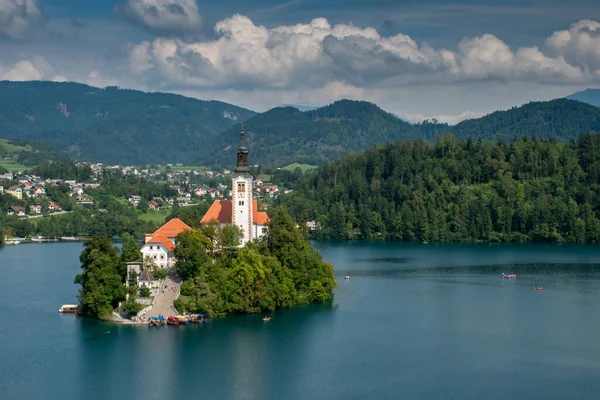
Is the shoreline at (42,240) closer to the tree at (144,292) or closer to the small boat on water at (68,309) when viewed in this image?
the small boat on water at (68,309)

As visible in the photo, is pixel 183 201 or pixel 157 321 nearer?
pixel 157 321

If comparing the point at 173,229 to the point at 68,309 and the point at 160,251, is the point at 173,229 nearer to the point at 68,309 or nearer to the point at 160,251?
the point at 160,251

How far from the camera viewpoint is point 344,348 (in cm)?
5291

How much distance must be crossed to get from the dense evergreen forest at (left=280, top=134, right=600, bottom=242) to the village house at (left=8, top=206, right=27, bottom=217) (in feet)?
152

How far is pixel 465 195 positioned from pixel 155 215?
2180 inches

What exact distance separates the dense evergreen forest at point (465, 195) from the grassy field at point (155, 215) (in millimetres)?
22108

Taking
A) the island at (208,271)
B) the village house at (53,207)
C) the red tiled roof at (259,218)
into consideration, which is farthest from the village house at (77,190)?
the island at (208,271)

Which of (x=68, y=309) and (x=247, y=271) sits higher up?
(x=247, y=271)

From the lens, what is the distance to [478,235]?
409 ft

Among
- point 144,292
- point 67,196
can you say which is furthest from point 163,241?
point 67,196

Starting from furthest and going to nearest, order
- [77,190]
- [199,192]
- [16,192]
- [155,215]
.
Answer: [199,192]
[77,190]
[16,192]
[155,215]

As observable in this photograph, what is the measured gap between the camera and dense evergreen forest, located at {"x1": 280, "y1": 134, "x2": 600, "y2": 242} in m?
123

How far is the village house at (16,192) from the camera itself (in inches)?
6107

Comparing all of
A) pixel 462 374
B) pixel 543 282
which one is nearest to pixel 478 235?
pixel 543 282
